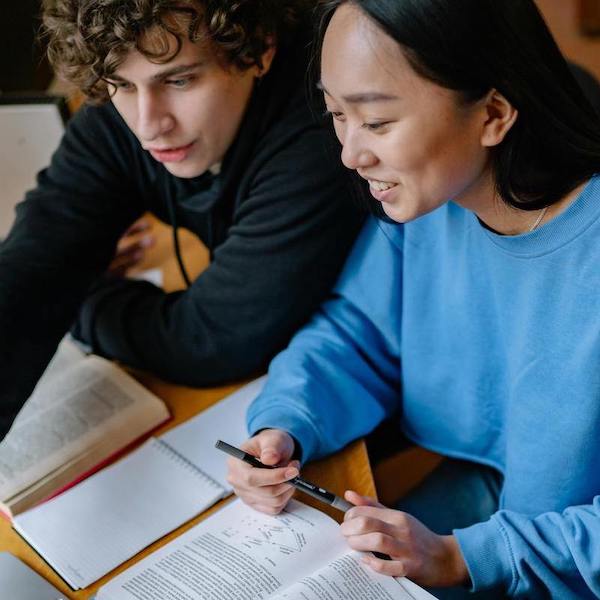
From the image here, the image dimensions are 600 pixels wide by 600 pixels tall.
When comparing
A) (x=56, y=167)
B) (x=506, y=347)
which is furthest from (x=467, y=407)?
(x=56, y=167)

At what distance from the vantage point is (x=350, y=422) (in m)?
1.12

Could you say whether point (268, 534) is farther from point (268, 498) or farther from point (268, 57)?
point (268, 57)

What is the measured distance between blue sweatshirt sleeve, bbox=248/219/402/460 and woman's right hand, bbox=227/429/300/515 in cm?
3

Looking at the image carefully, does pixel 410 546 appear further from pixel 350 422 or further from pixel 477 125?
pixel 477 125

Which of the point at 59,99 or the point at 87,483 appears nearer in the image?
the point at 87,483

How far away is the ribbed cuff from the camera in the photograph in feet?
3.06

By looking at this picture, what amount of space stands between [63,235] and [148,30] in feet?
1.32

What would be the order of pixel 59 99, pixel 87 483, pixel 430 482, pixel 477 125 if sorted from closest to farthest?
pixel 477 125, pixel 87 483, pixel 430 482, pixel 59 99

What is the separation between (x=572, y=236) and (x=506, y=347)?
0.19 meters

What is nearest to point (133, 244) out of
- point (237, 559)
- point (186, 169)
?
point (186, 169)

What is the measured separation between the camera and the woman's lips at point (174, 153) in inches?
44.4

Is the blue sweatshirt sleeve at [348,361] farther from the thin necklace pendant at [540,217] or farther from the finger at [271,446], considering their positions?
the thin necklace pendant at [540,217]

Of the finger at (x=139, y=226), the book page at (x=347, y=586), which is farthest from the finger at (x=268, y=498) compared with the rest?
the finger at (x=139, y=226)

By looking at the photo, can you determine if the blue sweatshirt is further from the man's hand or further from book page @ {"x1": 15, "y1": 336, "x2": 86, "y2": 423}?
the man's hand
